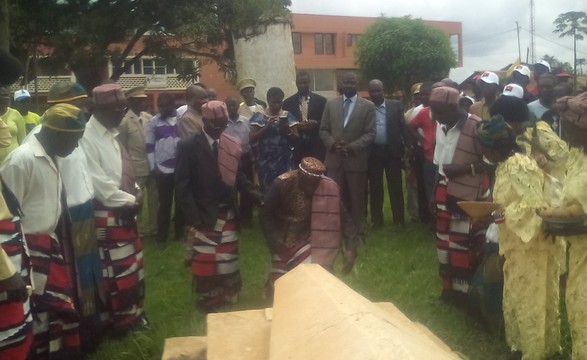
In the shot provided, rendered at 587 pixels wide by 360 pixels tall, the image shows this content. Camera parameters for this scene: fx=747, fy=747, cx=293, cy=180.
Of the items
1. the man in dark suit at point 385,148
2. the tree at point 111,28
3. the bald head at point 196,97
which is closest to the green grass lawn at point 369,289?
the man in dark suit at point 385,148

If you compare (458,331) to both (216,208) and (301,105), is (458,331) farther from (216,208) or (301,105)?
(301,105)

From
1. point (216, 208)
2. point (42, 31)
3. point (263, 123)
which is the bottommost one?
point (216, 208)

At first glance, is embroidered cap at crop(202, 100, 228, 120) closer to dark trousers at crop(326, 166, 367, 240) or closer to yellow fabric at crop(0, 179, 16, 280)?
yellow fabric at crop(0, 179, 16, 280)

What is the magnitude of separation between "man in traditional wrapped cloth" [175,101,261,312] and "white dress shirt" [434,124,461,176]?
1685mm

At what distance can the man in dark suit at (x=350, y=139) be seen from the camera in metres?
8.47

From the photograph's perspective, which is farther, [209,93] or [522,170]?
[209,93]

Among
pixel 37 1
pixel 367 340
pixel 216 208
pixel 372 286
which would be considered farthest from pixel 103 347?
pixel 37 1

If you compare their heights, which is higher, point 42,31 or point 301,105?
point 42,31

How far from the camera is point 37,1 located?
68.9 feet

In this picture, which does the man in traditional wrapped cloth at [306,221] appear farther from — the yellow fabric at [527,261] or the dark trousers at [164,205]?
the dark trousers at [164,205]

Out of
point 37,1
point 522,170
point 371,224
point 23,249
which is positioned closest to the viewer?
point 23,249

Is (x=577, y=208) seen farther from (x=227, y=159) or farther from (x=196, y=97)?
(x=196, y=97)

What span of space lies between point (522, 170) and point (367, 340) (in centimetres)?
261

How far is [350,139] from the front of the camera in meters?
8.52
